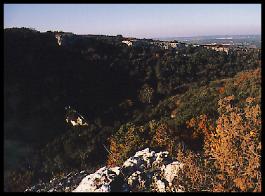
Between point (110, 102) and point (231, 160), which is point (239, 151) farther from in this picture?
point (110, 102)

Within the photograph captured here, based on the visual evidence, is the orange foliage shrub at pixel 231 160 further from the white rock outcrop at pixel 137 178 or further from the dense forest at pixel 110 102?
the white rock outcrop at pixel 137 178

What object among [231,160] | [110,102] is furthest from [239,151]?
[110,102]

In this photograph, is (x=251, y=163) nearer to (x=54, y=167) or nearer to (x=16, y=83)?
(x=54, y=167)

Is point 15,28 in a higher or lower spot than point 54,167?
higher

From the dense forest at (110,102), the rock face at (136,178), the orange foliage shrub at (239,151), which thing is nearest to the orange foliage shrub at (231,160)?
the orange foliage shrub at (239,151)

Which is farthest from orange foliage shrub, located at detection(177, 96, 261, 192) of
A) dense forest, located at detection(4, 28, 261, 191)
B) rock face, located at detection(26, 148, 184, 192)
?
rock face, located at detection(26, 148, 184, 192)

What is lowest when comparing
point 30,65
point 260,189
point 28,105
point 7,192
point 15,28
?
point 7,192

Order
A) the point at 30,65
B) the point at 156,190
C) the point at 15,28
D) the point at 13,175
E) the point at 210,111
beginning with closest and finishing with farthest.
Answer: the point at 156,190, the point at 13,175, the point at 210,111, the point at 30,65, the point at 15,28

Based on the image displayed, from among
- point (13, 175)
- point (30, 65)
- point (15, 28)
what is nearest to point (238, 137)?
point (13, 175)

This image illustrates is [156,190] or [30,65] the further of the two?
[30,65]
